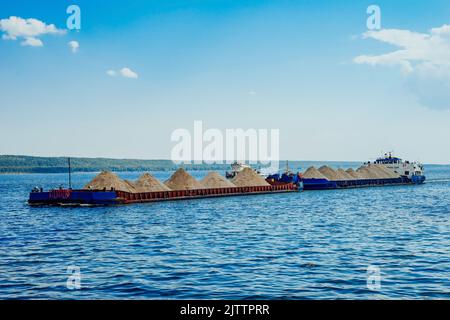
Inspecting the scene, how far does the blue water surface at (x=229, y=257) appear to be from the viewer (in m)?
20.8

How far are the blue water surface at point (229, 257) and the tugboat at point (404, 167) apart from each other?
3752 inches

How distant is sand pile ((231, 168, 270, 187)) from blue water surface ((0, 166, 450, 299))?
50761mm

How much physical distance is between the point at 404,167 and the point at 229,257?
129 metres

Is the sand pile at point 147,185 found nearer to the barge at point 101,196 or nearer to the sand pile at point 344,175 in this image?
the barge at point 101,196

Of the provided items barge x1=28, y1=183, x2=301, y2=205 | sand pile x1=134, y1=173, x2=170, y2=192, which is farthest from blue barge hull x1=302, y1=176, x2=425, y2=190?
sand pile x1=134, y1=173, x2=170, y2=192

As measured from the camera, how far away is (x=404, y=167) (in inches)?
5782

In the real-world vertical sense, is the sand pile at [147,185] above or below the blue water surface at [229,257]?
above

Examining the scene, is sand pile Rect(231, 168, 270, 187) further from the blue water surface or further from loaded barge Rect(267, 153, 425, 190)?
the blue water surface

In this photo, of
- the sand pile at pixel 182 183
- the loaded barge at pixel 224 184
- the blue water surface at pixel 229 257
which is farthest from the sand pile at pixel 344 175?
the blue water surface at pixel 229 257

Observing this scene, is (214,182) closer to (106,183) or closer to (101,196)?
(106,183)

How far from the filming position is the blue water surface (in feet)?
68.2

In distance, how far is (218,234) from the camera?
4050 centimetres
